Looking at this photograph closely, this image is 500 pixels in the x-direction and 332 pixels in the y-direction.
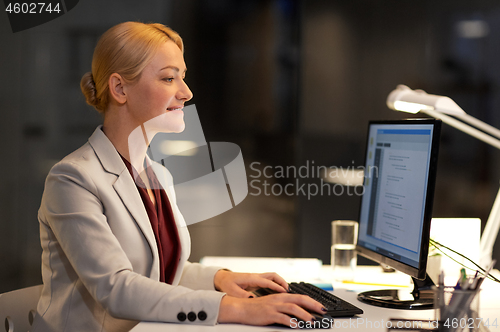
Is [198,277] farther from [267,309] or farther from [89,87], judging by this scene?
[89,87]

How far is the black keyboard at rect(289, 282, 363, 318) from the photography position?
109 centimetres

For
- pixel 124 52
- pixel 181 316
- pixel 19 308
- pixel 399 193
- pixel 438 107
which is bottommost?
pixel 19 308

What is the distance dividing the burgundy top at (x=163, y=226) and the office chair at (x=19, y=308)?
1.19 ft

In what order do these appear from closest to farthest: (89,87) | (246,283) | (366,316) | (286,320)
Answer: (286,320)
(366,316)
(246,283)
(89,87)

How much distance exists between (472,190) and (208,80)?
71.1 inches

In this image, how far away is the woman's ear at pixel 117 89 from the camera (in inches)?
54.1

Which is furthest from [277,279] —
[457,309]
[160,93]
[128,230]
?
→ [160,93]

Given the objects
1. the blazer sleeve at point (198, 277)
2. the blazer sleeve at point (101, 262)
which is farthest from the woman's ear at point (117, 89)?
the blazer sleeve at point (198, 277)

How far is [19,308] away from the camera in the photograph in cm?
125

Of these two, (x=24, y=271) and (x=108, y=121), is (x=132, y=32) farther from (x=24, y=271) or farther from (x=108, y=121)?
(x=24, y=271)

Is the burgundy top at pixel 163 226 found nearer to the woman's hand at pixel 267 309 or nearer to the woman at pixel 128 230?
the woman at pixel 128 230

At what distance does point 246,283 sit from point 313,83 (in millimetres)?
1903

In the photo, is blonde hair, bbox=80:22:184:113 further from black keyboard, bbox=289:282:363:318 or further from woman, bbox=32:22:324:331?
black keyboard, bbox=289:282:363:318

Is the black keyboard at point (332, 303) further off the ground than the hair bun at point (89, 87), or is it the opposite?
the hair bun at point (89, 87)
